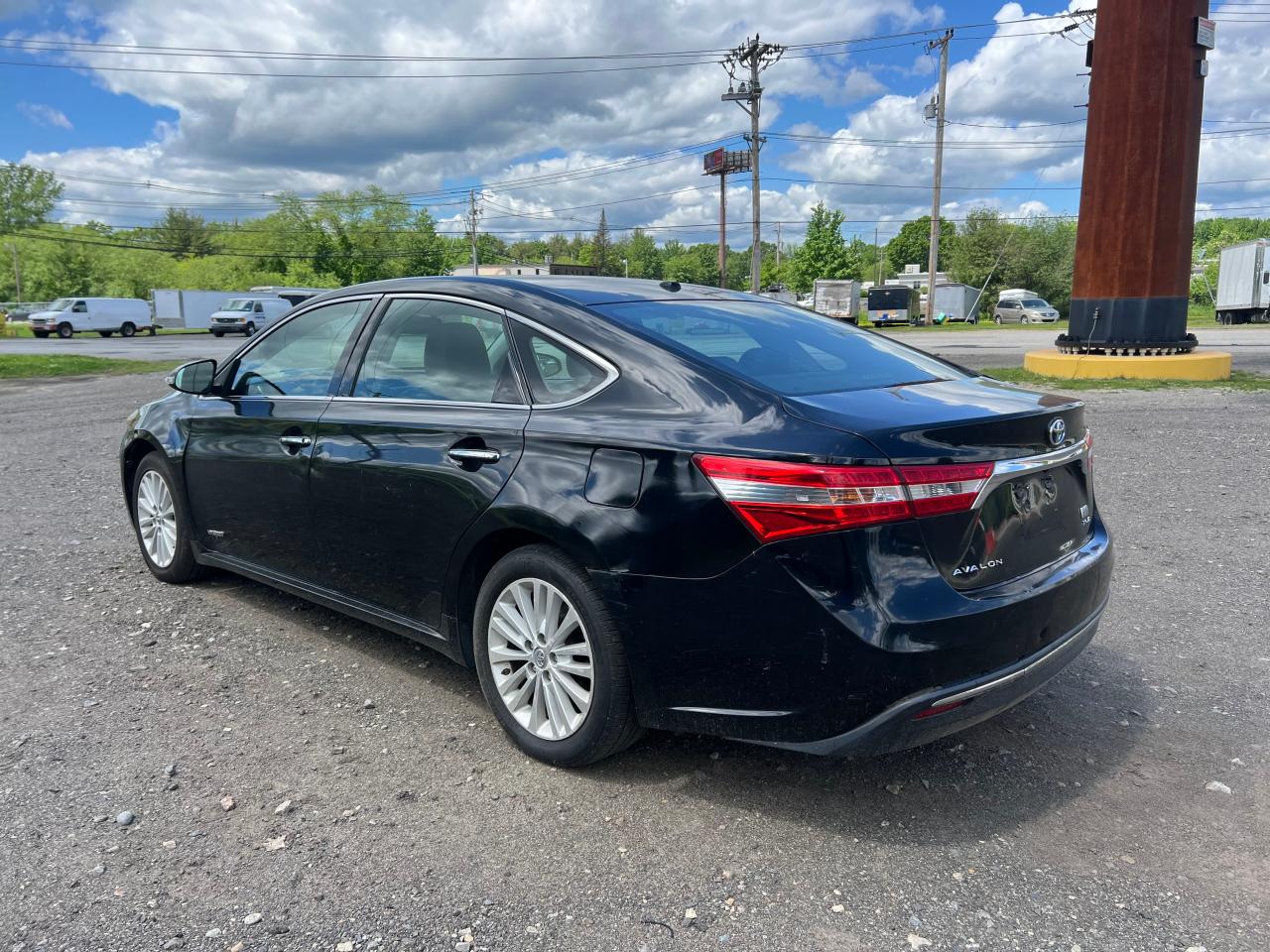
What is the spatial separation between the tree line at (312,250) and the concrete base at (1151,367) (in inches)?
2177

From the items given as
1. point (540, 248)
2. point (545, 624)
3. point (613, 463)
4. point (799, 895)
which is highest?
point (540, 248)

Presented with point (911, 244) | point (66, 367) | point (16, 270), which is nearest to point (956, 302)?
point (66, 367)

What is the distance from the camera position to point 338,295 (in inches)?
171

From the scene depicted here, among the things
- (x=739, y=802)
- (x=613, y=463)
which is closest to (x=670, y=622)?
(x=613, y=463)

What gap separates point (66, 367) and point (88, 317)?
28236 mm

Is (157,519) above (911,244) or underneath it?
underneath

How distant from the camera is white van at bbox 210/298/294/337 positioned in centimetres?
4722

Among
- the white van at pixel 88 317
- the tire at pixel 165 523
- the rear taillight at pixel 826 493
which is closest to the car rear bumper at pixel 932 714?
the rear taillight at pixel 826 493

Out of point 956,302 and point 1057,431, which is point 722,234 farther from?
point 1057,431

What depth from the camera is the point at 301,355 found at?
442cm

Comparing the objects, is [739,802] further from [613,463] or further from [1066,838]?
[613,463]

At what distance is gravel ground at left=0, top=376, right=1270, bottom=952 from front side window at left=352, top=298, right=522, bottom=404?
1.22 m

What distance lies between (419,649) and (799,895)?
2324mm

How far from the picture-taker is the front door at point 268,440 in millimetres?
4137
